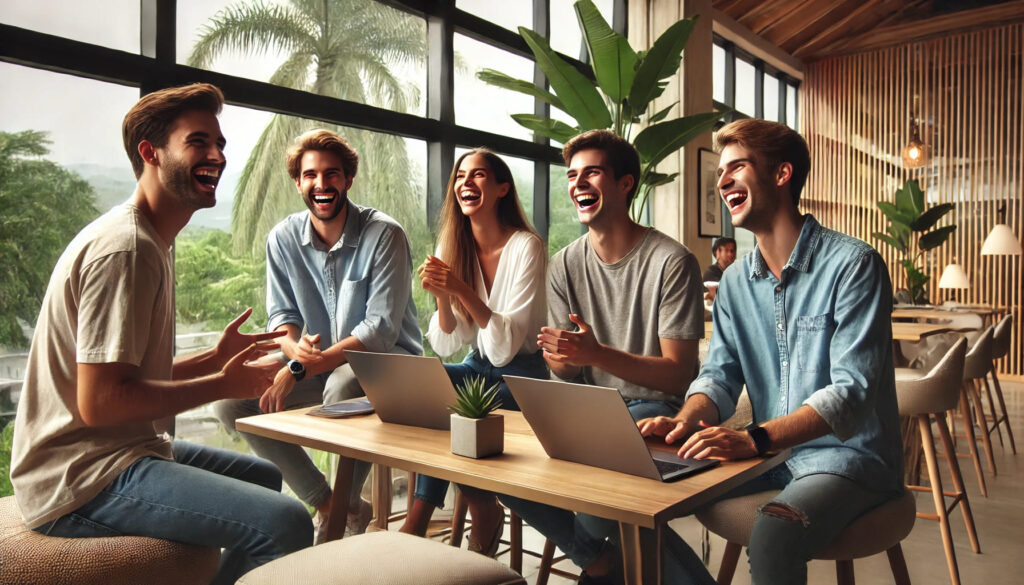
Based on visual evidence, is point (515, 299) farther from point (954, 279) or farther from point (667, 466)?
point (954, 279)

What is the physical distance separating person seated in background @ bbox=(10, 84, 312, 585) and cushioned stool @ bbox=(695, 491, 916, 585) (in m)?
0.92

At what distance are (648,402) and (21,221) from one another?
2.21 metres

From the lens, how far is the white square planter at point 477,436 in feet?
4.99

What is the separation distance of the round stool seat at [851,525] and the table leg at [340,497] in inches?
34.1

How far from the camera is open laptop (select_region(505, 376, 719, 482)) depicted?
52.1 inches

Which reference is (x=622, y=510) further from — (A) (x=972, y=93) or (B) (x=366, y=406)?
(A) (x=972, y=93)

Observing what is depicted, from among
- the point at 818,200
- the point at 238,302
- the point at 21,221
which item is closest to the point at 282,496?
the point at 21,221

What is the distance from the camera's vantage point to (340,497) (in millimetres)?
1981

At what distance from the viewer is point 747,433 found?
5.00 feet

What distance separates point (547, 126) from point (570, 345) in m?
2.84

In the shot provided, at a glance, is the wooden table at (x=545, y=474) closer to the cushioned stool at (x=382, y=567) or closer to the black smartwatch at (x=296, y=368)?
the cushioned stool at (x=382, y=567)

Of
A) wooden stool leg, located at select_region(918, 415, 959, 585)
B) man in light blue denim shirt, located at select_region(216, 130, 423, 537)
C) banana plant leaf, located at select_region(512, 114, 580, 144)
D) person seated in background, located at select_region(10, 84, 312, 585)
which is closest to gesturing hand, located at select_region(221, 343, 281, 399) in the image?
person seated in background, located at select_region(10, 84, 312, 585)

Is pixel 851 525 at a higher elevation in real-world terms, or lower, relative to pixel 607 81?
lower

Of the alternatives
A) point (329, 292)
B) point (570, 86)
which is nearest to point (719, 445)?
point (329, 292)
